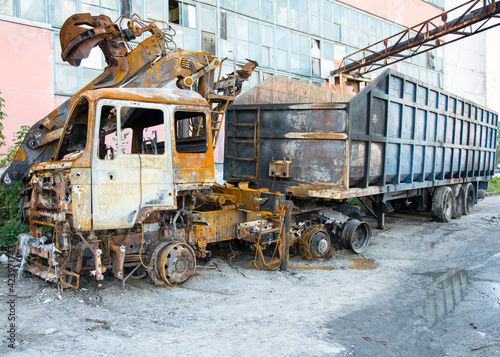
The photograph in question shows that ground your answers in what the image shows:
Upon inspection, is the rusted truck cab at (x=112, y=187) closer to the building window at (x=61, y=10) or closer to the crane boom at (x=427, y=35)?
the building window at (x=61, y=10)

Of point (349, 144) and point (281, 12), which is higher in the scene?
point (281, 12)

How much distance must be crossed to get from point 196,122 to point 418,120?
17.7ft

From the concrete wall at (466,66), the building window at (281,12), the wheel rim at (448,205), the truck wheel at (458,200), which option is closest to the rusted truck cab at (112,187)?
the wheel rim at (448,205)

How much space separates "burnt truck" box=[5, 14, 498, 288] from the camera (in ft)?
14.8

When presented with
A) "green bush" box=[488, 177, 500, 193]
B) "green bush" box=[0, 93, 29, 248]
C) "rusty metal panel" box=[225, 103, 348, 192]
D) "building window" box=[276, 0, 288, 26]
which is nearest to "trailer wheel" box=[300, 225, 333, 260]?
"rusty metal panel" box=[225, 103, 348, 192]

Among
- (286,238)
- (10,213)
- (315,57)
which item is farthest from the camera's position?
(315,57)

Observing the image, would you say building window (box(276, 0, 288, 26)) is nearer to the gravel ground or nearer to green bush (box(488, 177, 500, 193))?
the gravel ground

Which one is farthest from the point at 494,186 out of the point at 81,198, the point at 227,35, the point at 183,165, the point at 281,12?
the point at 81,198

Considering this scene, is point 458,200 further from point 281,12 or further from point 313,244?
point 281,12

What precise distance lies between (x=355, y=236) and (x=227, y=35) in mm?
9607

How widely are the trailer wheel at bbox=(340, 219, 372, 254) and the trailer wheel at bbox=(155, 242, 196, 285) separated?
3038mm

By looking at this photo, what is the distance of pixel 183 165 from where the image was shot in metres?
4.91

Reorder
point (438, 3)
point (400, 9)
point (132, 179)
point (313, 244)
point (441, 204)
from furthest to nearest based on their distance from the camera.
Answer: point (438, 3), point (400, 9), point (441, 204), point (313, 244), point (132, 179)

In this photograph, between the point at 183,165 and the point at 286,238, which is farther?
the point at 286,238
